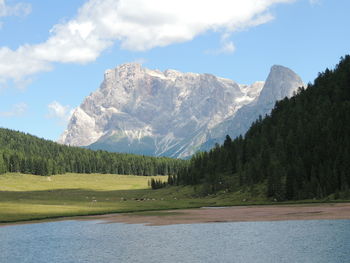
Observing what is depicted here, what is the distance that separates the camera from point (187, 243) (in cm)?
6344

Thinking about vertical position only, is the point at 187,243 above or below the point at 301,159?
below

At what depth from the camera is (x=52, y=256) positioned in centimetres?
5872

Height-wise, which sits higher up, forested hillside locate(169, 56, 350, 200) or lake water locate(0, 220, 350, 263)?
forested hillside locate(169, 56, 350, 200)

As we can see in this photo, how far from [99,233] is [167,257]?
29.4 m

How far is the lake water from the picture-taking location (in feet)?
172

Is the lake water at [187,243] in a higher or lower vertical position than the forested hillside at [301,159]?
lower

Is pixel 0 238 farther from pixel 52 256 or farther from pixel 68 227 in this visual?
pixel 52 256

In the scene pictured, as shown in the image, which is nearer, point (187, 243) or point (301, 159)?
point (187, 243)

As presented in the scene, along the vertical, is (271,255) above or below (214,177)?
below

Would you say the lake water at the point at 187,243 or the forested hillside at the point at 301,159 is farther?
the forested hillside at the point at 301,159

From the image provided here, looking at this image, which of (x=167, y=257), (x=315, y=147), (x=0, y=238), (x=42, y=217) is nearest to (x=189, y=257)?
(x=167, y=257)

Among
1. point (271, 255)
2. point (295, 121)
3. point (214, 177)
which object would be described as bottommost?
point (271, 255)

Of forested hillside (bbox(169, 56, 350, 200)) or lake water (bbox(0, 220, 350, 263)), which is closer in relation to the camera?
lake water (bbox(0, 220, 350, 263))

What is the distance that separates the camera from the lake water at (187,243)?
52.4 m
